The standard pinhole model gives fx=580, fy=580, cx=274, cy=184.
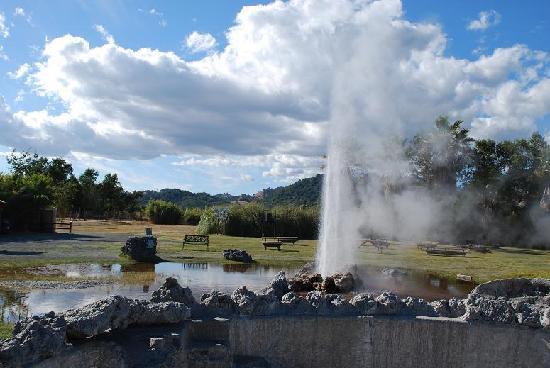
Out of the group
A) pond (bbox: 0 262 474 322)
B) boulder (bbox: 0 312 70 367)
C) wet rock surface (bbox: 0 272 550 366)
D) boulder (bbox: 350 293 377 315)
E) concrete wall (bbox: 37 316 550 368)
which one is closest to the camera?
boulder (bbox: 0 312 70 367)

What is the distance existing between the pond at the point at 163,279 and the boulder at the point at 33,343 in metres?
4.77

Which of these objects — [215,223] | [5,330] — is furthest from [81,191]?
[5,330]

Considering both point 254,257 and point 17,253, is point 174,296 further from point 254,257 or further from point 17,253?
point 254,257

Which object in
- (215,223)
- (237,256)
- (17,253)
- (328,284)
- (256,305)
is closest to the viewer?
(256,305)

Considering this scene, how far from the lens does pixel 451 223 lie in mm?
43625

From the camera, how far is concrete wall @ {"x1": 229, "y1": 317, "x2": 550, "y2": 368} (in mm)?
7805

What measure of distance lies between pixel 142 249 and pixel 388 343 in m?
13.9

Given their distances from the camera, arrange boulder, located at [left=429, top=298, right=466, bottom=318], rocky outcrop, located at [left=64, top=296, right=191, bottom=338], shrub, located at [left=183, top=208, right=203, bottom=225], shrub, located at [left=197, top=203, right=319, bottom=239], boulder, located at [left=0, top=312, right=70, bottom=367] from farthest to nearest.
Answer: shrub, located at [left=183, top=208, right=203, bottom=225] → shrub, located at [left=197, top=203, right=319, bottom=239] → boulder, located at [left=429, top=298, right=466, bottom=318] → rocky outcrop, located at [left=64, top=296, right=191, bottom=338] → boulder, located at [left=0, top=312, right=70, bottom=367]

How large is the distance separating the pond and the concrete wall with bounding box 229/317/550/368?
4751mm

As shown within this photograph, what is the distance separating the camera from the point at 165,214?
185 ft

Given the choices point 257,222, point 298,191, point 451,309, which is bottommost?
point 451,309

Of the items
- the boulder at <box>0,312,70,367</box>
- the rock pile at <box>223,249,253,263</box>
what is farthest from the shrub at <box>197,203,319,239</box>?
the boulder at <box>0,312,70,367</box>

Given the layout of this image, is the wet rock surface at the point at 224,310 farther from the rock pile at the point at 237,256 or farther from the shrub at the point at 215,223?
the shrub at the point at 215,223

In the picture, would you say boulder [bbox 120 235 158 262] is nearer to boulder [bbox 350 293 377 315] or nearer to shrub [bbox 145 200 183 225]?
boulder [bbox 350 293 377 315]
